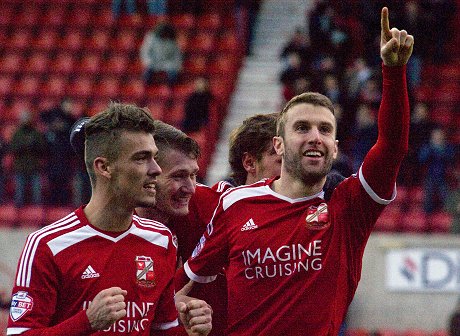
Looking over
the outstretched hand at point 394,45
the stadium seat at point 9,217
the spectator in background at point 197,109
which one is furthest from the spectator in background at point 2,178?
the outstretched hand at point 394,45

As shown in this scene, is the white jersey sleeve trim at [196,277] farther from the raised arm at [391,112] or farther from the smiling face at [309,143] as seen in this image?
the raised arm at [391,112]

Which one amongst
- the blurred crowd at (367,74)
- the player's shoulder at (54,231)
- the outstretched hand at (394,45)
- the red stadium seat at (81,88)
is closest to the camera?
the player's shoulder at (54,231)

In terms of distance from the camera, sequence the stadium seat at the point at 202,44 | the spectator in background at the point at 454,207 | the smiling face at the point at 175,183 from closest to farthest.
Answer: the smiling face at the point at 175,183 < the spectator in background at the point at 454,207 < the stadium seat at the point at 202,44

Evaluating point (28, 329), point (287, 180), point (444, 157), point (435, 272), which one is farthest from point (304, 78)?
point (28, 329)

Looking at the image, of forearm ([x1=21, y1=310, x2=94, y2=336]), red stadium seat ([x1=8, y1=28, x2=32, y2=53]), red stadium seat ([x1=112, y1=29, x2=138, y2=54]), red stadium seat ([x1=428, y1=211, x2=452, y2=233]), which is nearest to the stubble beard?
forearm ([x1=21, y1=310, x2=94, y2=336])

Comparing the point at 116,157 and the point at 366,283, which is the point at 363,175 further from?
the point at 366,283

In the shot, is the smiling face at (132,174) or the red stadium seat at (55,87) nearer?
the smiling face at (132,174)

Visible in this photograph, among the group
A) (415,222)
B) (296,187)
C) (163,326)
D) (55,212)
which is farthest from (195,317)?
(55,212)

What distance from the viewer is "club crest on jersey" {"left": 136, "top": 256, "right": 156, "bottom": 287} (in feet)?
14.2

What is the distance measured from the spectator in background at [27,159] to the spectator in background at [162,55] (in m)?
2.63

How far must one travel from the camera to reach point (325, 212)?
4.66m

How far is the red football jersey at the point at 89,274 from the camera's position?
4090 millimetres

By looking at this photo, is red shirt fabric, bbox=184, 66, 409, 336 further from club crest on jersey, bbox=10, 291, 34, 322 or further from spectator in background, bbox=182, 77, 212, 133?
spectator in background, bbox=182, 77, 212, 133

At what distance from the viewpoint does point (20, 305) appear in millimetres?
4082
